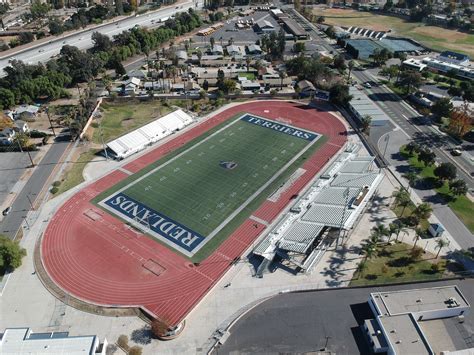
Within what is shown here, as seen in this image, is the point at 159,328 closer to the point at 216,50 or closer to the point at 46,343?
the point at 46,343

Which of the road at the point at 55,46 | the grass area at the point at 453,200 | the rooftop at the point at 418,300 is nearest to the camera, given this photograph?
the rooftop at the point at 418,300

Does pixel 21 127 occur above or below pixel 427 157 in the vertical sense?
above

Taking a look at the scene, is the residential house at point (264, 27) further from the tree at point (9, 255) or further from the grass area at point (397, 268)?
the tree at point (9, 255)

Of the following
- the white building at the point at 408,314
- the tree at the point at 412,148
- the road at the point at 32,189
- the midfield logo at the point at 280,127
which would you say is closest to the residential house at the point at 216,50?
the midfield logo at the point at 280,127

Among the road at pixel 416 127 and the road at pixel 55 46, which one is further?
the road at pixel 55 46

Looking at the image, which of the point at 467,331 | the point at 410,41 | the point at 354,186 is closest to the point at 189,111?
the point at 354,186

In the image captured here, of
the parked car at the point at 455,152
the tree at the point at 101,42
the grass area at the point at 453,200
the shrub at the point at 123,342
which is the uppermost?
the tree at the point at 101,42

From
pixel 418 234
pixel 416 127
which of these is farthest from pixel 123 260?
pixel 416 127
